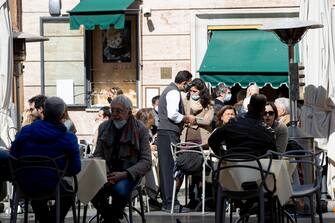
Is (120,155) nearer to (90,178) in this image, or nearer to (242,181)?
(90,178)

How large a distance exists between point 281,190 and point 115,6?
422 inches

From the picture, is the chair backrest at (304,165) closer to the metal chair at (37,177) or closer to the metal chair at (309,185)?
the metal chair at (309,185)

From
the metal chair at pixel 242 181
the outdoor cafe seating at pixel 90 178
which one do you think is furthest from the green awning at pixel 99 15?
the metal chair at pixel 242 181

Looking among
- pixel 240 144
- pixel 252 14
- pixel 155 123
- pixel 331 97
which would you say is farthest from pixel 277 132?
pixel 252 14

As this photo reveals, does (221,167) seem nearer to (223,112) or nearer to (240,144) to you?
(240,144)

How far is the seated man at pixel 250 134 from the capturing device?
10.7 m

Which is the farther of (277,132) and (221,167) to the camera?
(277,132)

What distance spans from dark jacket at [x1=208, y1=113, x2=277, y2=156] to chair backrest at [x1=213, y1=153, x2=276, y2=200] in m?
0.34

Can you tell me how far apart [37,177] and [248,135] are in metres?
2.19

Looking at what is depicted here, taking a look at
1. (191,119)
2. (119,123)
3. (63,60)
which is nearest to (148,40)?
(63,60)

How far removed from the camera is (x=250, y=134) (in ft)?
35.2

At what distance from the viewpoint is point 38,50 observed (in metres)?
21.4

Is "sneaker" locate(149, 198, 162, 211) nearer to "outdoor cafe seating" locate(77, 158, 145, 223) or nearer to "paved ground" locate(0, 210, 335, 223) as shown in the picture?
"paved ground" locate(0, 210, 335, 223)

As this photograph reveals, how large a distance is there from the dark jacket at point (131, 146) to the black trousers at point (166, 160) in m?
3.86
